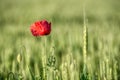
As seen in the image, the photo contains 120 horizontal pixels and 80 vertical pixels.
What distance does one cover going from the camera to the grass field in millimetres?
1914

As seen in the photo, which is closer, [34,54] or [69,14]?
[34,54]

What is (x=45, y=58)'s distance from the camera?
6.22ft

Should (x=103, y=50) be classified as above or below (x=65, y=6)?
below

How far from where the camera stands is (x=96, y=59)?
123 inches

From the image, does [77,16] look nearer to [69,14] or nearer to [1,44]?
[69,14]

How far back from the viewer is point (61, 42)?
3.92 meters

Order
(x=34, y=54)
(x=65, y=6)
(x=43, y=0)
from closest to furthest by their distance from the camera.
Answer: (x=34, y=54), (x=65, y=6), (x=43, y=0)

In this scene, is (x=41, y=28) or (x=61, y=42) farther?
(x=61, y=42)

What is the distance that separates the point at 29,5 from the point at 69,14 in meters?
1.71

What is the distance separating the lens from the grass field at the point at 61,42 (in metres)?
1.91

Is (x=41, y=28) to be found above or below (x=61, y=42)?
above

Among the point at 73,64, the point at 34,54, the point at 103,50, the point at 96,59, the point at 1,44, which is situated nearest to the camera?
the point at 73,64

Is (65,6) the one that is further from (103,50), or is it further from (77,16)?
(103,50)

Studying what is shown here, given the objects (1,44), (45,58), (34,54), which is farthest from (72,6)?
(45,58)
